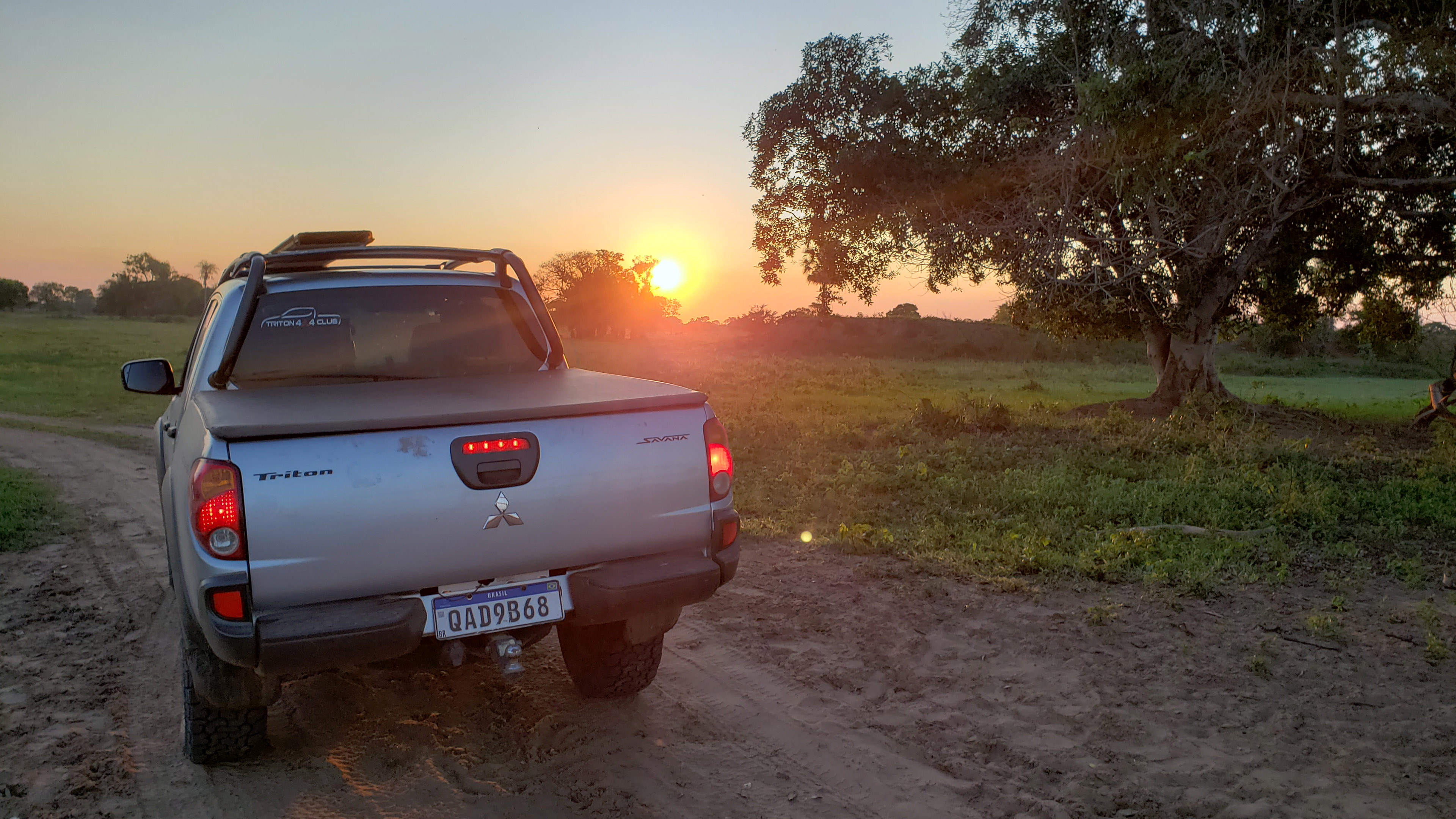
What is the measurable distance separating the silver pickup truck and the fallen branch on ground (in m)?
4.48

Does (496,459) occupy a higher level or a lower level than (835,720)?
higher

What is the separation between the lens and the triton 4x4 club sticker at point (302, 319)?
4.25 meters

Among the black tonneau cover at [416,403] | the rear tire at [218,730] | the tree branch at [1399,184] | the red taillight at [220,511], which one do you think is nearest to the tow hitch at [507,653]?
the black tonneau cover at [416,403]

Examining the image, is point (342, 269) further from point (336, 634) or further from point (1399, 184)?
point (1399, 184)

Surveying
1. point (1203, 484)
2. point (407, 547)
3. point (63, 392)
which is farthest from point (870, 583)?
point (63, 392)

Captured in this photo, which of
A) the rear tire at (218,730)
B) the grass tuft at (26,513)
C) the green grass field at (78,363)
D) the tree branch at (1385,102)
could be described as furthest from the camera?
the green grass field at (78,363)

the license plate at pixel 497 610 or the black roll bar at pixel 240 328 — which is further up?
the black roll bar at pixel 240 328

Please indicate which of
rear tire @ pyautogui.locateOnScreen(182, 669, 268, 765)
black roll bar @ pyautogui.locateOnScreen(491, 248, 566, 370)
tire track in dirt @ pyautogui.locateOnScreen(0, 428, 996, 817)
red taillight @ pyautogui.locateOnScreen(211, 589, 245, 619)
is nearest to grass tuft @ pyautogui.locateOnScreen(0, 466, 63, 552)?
tire track in dirt @ pyautogui.locateOnScreen(0, 428, 996, 817)

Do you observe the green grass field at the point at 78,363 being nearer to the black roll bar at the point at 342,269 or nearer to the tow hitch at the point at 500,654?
the black roll bar at the point at 342,269

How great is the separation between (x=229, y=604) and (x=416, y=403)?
936 millimetres

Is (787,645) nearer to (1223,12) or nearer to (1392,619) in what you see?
(1392,619)

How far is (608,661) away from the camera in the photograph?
13.3 ft

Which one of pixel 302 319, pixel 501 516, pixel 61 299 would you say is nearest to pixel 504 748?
pixel 501 516

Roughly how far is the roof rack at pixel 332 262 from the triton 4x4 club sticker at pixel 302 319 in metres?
0.09
